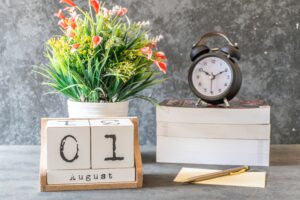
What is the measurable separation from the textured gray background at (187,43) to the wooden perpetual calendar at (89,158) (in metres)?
0.51

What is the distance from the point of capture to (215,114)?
4.55 feet

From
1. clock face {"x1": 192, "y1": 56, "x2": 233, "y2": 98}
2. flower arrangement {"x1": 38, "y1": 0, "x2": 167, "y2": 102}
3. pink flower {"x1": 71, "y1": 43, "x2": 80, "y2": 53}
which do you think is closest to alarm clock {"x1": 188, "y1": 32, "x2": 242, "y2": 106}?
clock face {"x1": 192, "y1": 56, "x2": 233, "y2": 98}

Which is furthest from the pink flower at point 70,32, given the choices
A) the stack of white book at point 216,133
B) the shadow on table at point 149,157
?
the shadow on table at point 149,157

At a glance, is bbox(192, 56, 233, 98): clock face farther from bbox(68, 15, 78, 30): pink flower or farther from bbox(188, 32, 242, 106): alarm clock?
bbox(68, 15, 78, 30): pink flower

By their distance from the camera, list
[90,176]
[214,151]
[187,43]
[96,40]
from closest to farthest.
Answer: [90,176] < [96,40] < [214,151] < [187,43]

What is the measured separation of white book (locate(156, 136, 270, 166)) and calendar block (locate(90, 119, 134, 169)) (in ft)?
0.77

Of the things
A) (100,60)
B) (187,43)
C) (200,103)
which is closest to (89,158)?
(100,60)

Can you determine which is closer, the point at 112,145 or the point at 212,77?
the point at 112,145

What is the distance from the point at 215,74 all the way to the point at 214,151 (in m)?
0.22

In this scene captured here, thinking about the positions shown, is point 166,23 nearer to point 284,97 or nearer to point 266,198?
point 284,97

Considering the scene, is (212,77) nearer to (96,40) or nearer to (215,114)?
(215,114)

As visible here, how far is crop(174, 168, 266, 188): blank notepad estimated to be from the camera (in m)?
1.21

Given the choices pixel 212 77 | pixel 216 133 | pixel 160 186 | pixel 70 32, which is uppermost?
pixel 70 32

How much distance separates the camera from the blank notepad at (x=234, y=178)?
1213mm
